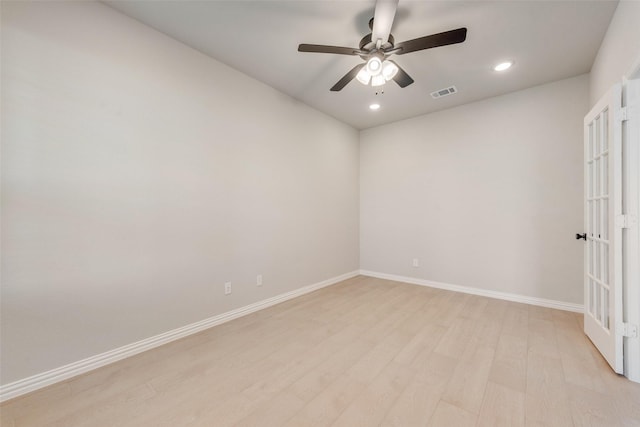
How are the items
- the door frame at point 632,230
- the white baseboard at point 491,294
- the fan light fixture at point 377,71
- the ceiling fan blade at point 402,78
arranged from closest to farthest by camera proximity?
the door frame at point 632,230, the fan light fixture at point 377,71, the ceiling fan blade at point 402,78, the white baseboard at point 491,294

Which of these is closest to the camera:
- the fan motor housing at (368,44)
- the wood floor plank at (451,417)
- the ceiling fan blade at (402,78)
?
the wood floor plank at (451,417)

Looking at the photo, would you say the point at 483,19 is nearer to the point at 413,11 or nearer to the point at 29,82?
the point at 413,11

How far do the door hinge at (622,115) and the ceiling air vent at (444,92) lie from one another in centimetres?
174

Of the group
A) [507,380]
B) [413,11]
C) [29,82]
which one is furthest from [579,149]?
[29,82]

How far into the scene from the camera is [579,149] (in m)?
3.06

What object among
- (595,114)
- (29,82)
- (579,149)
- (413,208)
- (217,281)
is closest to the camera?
(29,82)

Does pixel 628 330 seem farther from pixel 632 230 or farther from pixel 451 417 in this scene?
pixel 451 417

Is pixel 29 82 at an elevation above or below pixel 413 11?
below

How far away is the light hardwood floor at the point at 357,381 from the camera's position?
1.51 m

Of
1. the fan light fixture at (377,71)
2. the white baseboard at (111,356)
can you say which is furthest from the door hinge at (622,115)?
the white baseboard at (111,356)

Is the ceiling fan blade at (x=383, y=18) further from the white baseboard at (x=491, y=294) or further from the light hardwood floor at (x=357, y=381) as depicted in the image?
the white baseboard at (x=491, y=294)

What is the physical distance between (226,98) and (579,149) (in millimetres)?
4144

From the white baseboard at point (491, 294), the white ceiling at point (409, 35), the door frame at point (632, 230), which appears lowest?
the white baseboard at point (491, 294)

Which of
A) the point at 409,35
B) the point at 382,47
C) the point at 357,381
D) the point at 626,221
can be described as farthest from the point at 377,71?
the point at 357,381
